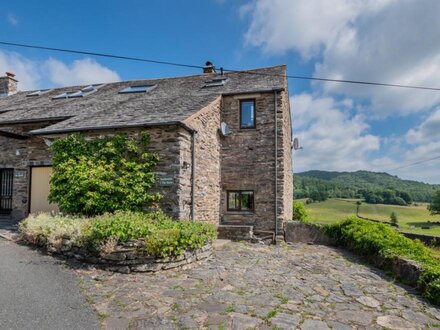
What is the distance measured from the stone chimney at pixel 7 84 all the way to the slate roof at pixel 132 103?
1416mm

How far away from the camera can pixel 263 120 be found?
12.9 metres

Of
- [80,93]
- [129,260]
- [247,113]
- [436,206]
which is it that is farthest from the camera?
[436,206]

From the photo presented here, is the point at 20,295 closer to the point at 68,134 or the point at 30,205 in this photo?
the point at 68,134

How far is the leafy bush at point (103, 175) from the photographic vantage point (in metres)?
9.36

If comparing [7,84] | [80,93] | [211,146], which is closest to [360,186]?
[211,146]

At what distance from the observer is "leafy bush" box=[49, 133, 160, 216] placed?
9.36 metres

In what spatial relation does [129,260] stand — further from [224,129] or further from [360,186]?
[360,186]

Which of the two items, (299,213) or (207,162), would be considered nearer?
(207,162)

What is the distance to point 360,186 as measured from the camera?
60812mm

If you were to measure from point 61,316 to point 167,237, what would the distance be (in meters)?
2.68

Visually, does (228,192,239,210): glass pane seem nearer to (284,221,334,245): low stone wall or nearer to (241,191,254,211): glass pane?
(241,191,254,211): glass pane

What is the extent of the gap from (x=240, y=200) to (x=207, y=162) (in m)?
2.45

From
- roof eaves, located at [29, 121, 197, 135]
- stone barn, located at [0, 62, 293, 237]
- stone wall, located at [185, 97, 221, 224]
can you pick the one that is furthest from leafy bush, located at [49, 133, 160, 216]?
stone wall, located at [185, 97, 221, 224]

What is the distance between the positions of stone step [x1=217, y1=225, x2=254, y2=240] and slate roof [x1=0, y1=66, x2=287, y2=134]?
4.64 meters
